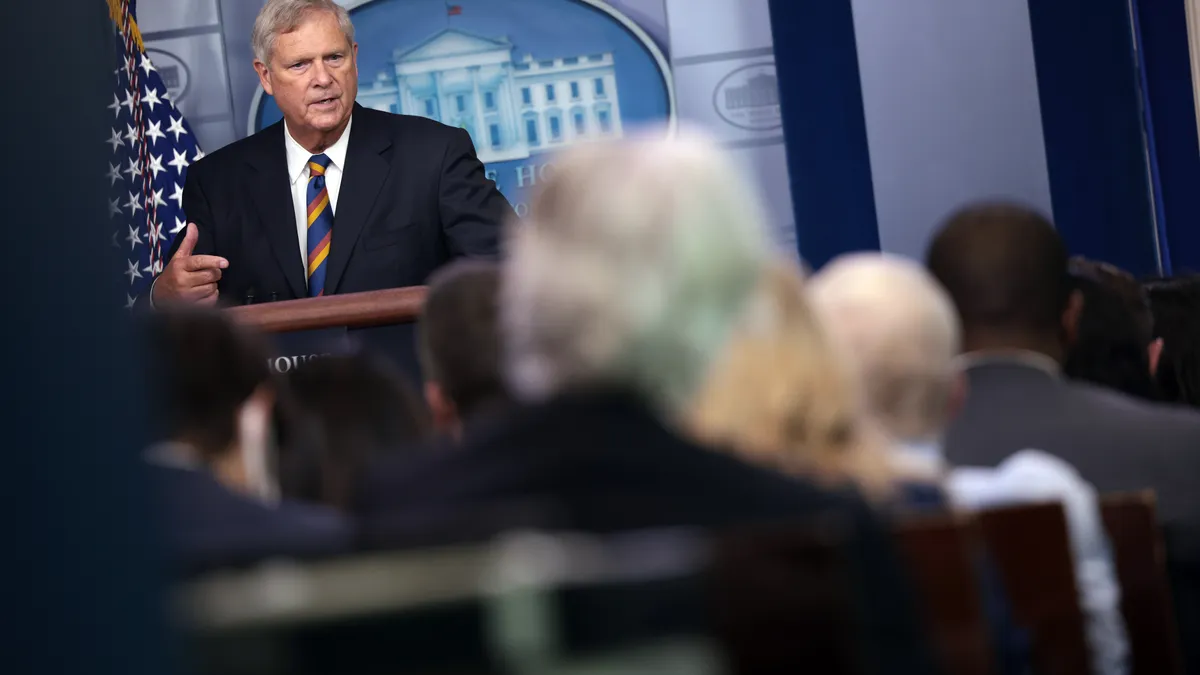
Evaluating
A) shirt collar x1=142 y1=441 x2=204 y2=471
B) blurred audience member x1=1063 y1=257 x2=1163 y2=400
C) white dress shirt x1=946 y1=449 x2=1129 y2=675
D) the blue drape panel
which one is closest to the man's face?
blurred audience member x1=1063 y1=257 x2=1163 y2=400

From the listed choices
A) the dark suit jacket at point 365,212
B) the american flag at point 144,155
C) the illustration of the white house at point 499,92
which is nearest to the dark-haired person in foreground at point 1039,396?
the dark suit jacket at point 365,212

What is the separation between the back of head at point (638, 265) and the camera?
163 centimetres

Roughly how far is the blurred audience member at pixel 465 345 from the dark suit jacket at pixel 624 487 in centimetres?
59

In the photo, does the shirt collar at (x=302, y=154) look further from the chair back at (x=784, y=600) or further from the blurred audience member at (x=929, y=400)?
the chair back at (x=784, y=600)

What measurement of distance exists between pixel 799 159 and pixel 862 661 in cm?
517

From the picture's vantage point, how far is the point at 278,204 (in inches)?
197

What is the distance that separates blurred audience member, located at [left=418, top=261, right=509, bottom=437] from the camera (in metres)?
2.27

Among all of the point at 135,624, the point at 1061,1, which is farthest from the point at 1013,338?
the point at 1061,1

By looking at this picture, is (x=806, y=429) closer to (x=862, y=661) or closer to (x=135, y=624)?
(x=862, y=661)

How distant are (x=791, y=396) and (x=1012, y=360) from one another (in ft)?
2.43

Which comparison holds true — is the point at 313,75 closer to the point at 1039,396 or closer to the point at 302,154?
the point at 302,154

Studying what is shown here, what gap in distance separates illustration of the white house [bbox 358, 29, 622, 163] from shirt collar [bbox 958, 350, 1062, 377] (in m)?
4.47

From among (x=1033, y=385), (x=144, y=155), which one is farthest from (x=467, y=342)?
(x=144, y=155)

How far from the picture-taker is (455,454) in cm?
166
